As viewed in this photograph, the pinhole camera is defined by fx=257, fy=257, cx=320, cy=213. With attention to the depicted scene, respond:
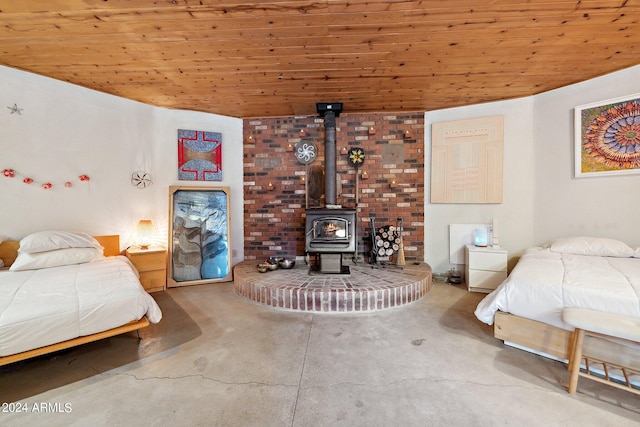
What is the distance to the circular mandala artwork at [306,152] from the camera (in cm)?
407

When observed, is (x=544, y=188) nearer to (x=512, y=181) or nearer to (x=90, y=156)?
(x=512, y=181)

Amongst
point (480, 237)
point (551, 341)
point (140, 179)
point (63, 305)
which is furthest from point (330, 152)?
point (63, 305)

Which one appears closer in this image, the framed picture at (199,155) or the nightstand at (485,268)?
the nightstand at (485,268)

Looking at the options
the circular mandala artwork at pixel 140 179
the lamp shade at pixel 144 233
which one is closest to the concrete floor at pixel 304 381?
the lamp shade at pixel 144 233

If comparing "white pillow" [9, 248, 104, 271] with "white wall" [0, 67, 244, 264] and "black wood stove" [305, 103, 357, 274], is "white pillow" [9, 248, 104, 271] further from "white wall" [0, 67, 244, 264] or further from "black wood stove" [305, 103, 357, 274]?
"black wood stove" [305, 103, 357, 274]

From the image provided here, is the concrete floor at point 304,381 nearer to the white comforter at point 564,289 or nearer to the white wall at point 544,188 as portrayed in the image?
the white comforter at point 564,289

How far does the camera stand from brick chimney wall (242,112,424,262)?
402 centimetres

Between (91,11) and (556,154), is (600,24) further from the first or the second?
(91,11)

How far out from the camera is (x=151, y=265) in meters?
3.44

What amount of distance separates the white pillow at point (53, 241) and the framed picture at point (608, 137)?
588cm

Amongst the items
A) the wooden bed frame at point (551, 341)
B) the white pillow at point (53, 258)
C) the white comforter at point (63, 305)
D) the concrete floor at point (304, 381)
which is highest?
the white pillow at point (53, 258)

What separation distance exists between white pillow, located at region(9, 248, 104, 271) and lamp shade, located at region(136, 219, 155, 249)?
683 mm

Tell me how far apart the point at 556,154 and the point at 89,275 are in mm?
Result: 5382

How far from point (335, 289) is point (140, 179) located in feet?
10.3
